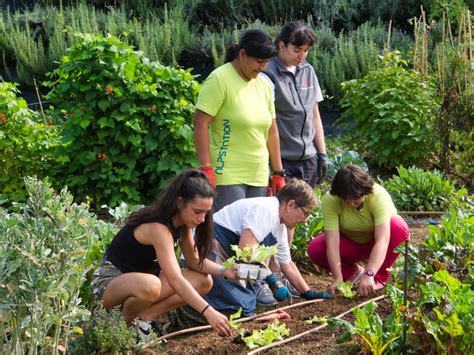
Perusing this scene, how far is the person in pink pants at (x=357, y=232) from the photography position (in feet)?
19.0

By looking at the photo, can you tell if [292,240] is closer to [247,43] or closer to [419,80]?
[247,43]

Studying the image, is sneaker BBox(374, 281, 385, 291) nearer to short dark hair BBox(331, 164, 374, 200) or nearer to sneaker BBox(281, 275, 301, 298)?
sneaker BBox(281, 275, 301, 298)

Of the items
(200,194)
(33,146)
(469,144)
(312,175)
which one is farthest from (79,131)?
(469,144)

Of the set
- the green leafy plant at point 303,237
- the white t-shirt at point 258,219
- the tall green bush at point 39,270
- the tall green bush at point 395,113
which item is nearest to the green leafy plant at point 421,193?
the tall green bush at point 395,113

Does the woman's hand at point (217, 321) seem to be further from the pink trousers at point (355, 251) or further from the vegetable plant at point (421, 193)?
the vegetable plant at point (421, 193)

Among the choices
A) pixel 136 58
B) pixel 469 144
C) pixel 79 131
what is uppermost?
pixel 136 58

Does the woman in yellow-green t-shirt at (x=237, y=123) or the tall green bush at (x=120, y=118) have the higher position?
the woman in yellow-green t-shirt at (x=237, y=123)

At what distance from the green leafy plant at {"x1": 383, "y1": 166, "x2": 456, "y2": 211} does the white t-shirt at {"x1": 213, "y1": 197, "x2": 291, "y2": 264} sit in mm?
2487

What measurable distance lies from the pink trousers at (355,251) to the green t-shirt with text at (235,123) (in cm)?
64

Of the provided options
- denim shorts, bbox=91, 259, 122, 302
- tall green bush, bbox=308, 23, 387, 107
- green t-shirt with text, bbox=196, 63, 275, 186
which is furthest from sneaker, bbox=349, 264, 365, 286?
tall green bush, bbox=308, 23, 387, 107

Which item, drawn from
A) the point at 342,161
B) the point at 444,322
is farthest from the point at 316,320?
the point at 342,161

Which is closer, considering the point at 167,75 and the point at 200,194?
the point at 200,194

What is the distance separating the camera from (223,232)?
5707 millimetres

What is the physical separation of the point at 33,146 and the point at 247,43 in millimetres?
2997
